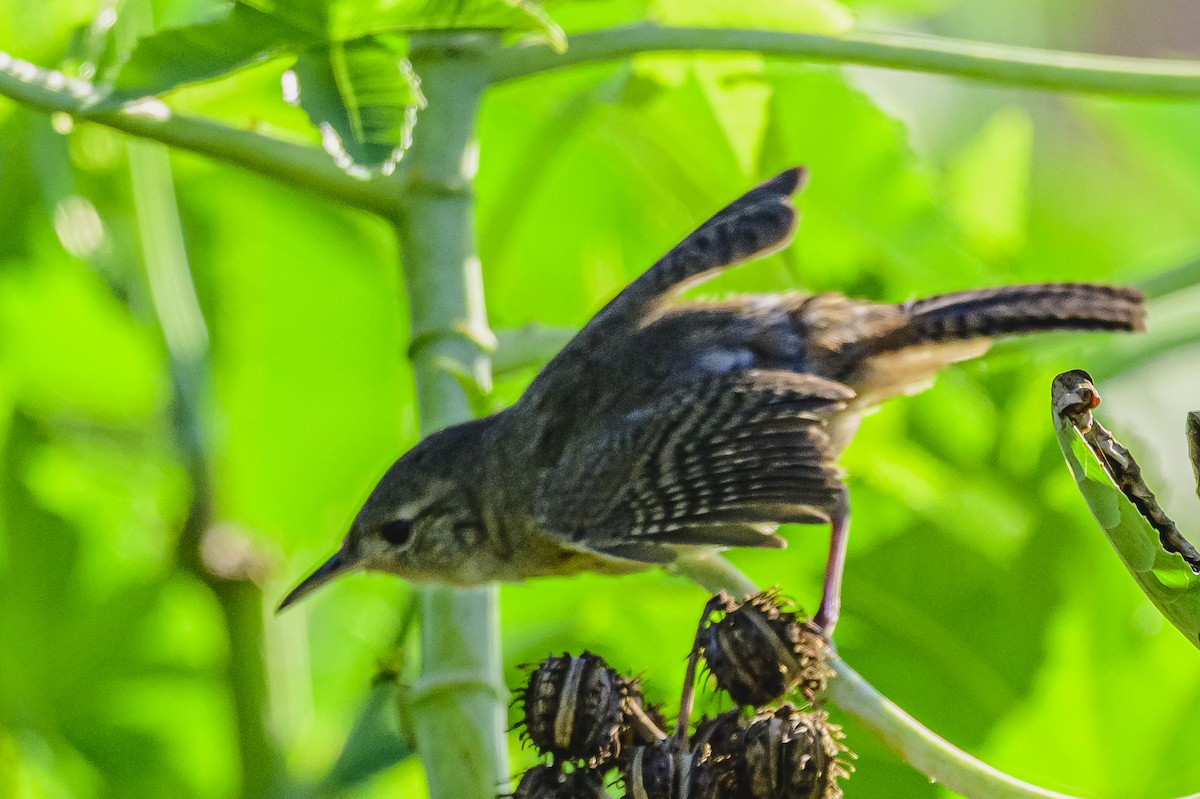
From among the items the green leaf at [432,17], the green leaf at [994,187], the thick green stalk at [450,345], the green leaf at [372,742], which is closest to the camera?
the green leaf at [432,17]

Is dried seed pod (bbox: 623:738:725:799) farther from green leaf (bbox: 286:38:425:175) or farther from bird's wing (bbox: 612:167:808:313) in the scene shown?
bird's wing (bbox: 612:167:808:313)

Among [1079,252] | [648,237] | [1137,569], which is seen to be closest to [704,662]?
[1137,569]

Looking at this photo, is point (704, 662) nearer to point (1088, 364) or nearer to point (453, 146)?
point (453, 146)

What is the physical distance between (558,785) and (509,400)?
2.98ft

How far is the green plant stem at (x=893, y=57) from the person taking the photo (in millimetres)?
1528

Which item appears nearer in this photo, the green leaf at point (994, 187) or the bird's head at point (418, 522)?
the bird's head at point (418, 522)

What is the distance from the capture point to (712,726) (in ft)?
3.82

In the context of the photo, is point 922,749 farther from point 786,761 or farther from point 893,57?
point 893,57

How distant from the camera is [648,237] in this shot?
2100mm

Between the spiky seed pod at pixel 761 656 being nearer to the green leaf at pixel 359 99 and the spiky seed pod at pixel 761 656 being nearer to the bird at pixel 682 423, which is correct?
the bird at pixel 682 423

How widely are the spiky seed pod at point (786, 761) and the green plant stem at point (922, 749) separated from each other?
11 cm

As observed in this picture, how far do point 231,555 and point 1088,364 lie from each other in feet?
3.28

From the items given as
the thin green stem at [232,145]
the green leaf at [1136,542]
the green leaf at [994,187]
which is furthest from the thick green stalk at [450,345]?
the green leaf at [994,187]

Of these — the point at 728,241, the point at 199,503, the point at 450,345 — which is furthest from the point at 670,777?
the point at 199,503
